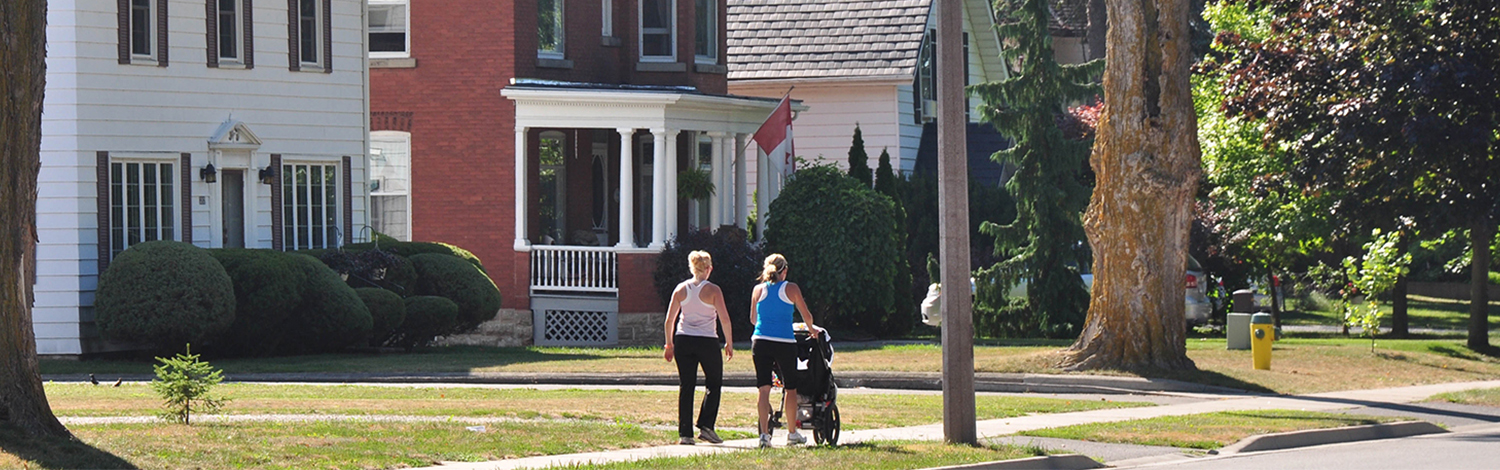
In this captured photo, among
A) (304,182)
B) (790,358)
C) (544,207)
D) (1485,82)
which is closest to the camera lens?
(790,358)

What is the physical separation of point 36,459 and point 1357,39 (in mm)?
20411

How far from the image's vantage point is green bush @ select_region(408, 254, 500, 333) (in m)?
27.6

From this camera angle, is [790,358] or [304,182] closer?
[790,358]

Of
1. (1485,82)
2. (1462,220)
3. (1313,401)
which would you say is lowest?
(1313,401)

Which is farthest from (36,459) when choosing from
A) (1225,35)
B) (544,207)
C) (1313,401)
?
(1225,35)

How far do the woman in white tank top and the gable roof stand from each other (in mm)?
23312

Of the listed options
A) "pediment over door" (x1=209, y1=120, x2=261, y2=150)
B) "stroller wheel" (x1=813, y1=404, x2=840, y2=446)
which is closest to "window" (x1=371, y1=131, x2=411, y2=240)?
"pediment over door" (x1=209, y1=120, x2=261, y2=150)

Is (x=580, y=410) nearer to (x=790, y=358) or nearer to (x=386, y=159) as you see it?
(x=790, y=358)

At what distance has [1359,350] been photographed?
26297mm

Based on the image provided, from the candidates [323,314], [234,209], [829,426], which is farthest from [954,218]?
[234,209]

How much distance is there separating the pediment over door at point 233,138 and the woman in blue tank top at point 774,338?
46.2ft

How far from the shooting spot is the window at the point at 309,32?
2816cm

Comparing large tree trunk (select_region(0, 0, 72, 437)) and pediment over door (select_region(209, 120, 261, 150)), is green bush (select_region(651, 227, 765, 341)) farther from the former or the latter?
large tree trunk (select_region(0, 0, 72, 437))

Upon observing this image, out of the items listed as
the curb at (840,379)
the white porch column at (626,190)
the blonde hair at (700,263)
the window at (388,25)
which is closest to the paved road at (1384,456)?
the blonde hair at (700,263)
